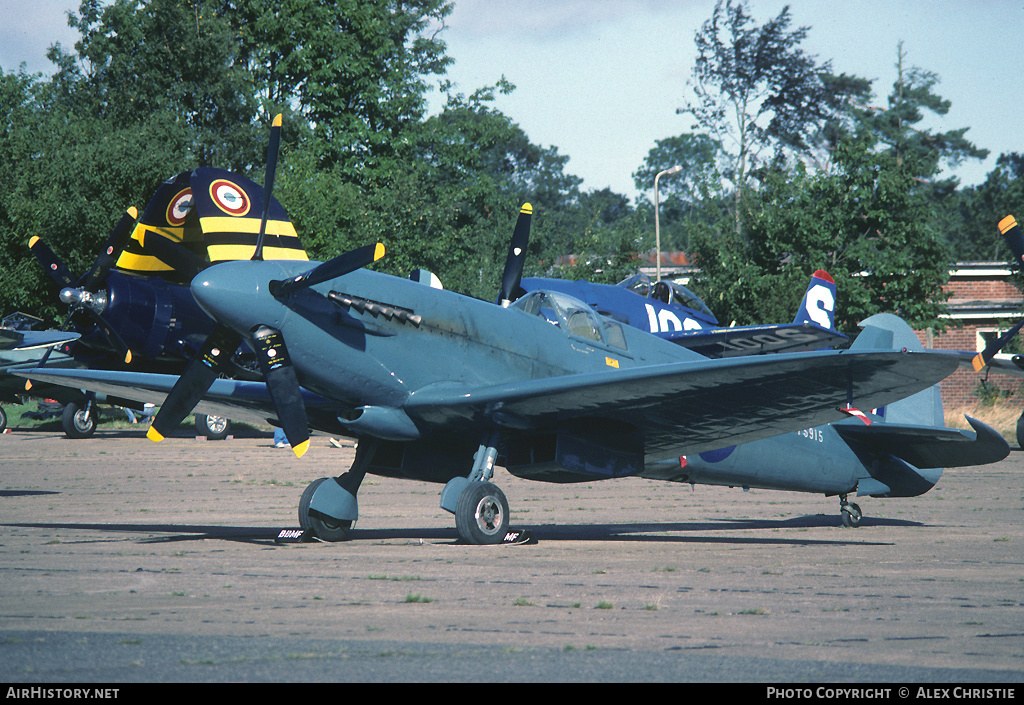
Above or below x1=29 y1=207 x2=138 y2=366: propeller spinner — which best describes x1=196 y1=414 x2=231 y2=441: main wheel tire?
below

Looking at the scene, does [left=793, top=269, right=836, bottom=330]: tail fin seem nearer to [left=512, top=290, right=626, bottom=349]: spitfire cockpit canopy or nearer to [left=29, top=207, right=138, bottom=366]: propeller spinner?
[left=512, top=290, right=626, bottom=349]: spitfire cockpit canopy

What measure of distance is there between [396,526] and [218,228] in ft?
22.9

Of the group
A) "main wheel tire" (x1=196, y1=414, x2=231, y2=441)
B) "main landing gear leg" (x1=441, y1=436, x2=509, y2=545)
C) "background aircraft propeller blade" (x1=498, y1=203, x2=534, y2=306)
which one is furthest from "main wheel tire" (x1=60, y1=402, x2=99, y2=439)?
"main landing gear leg" (x1=441, y1=436, x2=509, y2=545)

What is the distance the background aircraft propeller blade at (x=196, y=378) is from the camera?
9109 mm

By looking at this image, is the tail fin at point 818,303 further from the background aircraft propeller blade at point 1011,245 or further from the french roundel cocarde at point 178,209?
the french roundel cocarde at point 178,209

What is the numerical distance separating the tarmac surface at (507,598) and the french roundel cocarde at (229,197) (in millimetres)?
5427

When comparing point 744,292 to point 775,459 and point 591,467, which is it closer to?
point 775,459

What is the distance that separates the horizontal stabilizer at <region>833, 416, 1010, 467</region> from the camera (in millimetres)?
11648

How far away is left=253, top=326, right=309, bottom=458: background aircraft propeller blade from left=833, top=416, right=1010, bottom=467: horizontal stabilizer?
7.07 m

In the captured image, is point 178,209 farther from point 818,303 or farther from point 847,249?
point 847,249

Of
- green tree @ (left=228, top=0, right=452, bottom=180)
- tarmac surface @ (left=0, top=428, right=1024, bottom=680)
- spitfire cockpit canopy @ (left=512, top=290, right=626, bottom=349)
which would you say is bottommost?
tarmac surface @ (left=0, top=428, right=1024, bottom=680)

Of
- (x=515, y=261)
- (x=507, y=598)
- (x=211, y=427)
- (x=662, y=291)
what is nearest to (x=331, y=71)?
(x=211, y=427)

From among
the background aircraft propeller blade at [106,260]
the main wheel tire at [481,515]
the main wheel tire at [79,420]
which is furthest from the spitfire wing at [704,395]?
the main wheel tire at [79,420]

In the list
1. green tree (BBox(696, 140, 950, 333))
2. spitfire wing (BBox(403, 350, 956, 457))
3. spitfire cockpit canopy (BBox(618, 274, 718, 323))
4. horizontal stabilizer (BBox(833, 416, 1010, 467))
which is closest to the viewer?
spitfire wing (BBox(403, 350, 956, 457))
